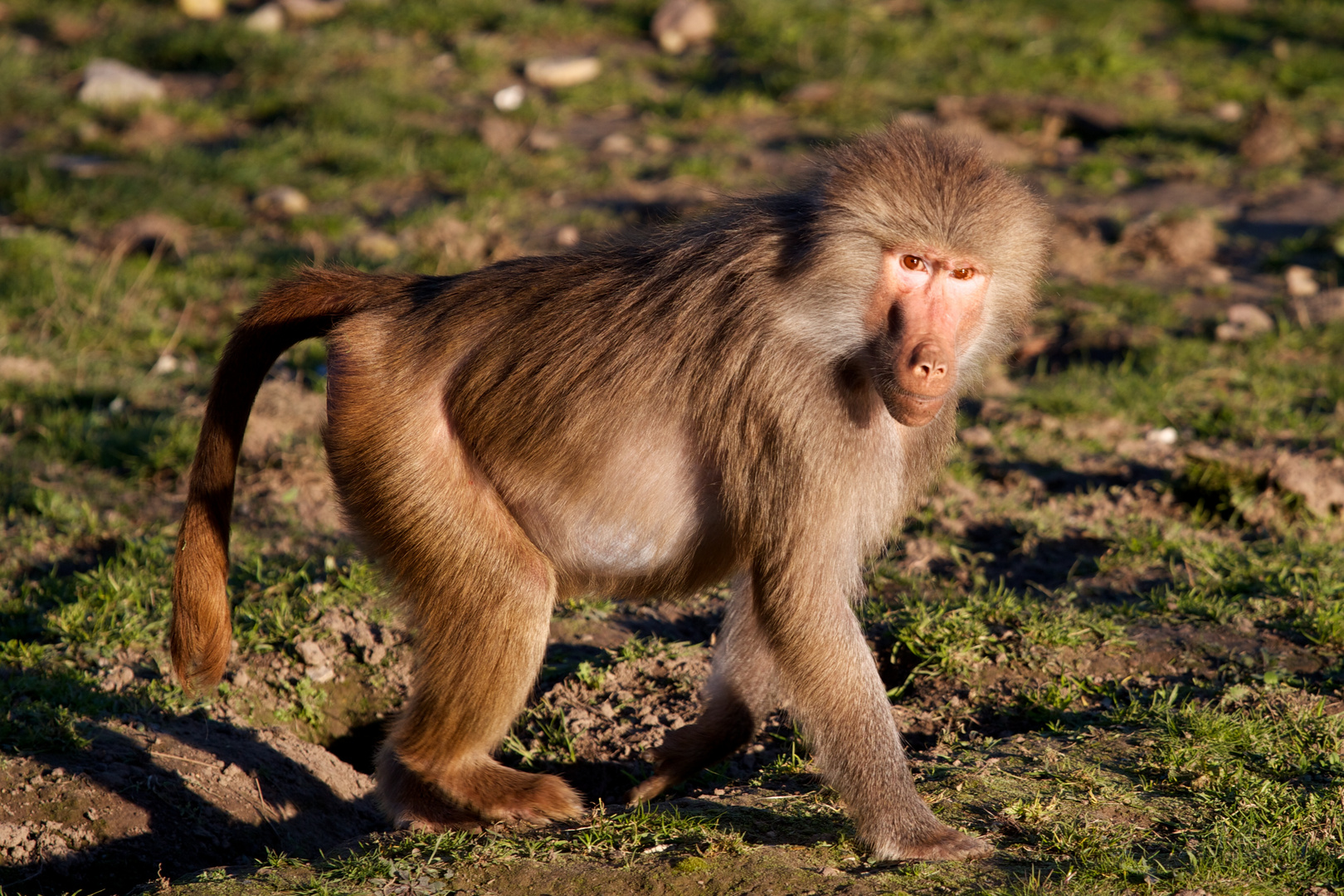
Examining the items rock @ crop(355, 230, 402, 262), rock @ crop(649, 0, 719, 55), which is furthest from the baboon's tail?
rock @ crop(649, 0, 719, 55)

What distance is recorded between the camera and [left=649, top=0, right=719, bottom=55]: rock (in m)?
10.0

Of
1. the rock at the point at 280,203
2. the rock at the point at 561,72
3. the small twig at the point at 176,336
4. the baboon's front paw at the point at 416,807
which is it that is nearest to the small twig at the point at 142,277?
the small twig at the point at 176,336

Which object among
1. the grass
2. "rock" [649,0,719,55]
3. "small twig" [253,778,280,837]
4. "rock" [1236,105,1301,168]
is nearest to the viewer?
the grass

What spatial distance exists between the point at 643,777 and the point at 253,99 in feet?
22.8

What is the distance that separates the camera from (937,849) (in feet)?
9.39

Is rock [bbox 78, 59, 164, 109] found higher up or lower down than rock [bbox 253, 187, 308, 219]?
higher up

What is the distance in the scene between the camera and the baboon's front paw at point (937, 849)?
2.86 metres

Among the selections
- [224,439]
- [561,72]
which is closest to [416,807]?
[224,439]

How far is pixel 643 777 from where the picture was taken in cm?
371

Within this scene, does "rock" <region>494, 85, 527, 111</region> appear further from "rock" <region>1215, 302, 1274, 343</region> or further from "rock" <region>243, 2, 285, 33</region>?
"rock" <region>1215, 302, 1274, 343</region>

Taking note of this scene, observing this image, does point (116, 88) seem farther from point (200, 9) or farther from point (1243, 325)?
point (1243, 325)

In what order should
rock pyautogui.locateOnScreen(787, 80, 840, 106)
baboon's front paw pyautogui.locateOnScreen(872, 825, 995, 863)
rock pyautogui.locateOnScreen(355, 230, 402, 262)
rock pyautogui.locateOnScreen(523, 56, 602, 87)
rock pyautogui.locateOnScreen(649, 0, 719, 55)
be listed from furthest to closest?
1. rock pyautogui.locateOnScreen(649, 0, 719, 55)
2. rock pyautogui.locateOnScreen(523, 56, 602, 87)
3. rock pyautogui.locateOnScreen(787, 80, 840, 106)
4. rock pyautogui.locateOnScreen(355, 230, 402, 262)
5. baboon's front paw pyautogui.locateOnScreen(872, 825, 995, 863)

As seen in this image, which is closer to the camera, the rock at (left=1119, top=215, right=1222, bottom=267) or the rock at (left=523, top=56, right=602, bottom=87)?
the rock at (left=1119, top=215, right=1222, bottom=267)

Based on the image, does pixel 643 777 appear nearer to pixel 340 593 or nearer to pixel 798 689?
pixel 798 689
